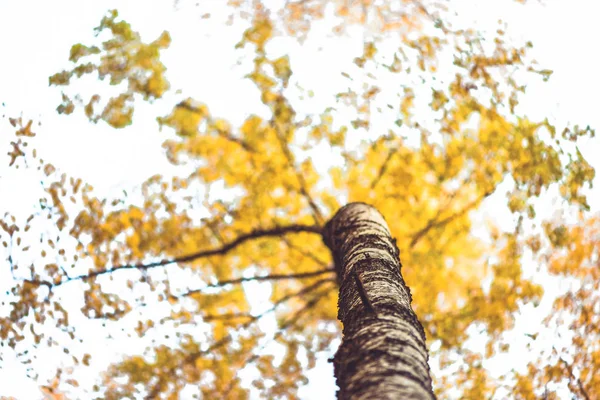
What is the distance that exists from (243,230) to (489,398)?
13.3ft

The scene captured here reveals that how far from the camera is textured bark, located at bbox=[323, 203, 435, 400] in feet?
5.50

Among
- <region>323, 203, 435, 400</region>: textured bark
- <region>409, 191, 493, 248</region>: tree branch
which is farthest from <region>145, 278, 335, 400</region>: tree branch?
<region>323, 203, 435, 400</region>: textured bark

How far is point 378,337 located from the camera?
1972 millimetres

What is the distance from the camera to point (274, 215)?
6645 millimetres

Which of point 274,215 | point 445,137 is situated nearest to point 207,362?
point 274,215

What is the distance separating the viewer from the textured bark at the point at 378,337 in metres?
1.68

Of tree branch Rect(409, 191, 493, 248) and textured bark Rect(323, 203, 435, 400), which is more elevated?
→ tree branch Rect(409, 191, 493, 248)

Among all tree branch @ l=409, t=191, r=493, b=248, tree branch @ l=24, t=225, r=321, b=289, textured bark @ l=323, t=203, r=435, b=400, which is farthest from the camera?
tree branch @ l=409, t=191, r=493, b=248

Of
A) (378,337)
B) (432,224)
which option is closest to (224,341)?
(432,224)

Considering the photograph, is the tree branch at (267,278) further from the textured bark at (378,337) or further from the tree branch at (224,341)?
the textured bark at (378,337)

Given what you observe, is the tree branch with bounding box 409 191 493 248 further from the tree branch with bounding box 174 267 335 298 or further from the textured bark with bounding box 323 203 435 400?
the textured bark with bounding box 323 203 435 400

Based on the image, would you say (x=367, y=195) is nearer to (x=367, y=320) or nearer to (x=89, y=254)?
(x=89, y=254)

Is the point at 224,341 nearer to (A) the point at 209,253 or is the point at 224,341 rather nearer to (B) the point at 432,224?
(A) the point at 209,253

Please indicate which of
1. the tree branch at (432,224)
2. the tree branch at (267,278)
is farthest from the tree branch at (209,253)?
the tree branch at (432,224)
